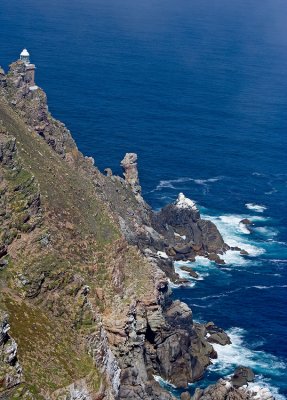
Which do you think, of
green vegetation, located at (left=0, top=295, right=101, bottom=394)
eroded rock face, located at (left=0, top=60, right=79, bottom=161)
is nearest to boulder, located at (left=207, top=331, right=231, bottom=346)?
eroded rock face, located at (left=0, top=60, right=79, bottom=161)

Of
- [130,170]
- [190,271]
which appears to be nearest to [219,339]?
[190,271]

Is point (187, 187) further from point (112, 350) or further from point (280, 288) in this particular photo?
point (112, 350)

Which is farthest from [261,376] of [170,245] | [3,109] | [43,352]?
[43,352]

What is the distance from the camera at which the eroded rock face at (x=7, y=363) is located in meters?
57.9

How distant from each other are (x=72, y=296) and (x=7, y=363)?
20052 millimetres

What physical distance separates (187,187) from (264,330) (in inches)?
2576

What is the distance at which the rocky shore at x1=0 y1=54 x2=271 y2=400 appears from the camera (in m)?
68.9

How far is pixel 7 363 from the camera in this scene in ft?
192

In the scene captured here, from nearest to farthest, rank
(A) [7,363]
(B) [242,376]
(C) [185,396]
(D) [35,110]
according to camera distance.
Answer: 1. (A) [7,363]
2. (C) [185,396]
3. (B) [242,376]
4. (D) [35,110]

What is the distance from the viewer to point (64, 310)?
3041 inches

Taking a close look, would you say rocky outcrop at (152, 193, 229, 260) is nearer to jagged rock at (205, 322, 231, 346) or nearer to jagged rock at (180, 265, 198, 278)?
jagged rock at (180, 265, 198, 278)

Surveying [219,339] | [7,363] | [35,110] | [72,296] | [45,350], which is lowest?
[7,363]

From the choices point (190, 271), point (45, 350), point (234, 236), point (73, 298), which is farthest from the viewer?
point (234, 236)

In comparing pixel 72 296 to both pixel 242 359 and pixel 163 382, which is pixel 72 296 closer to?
pixel 163 382
